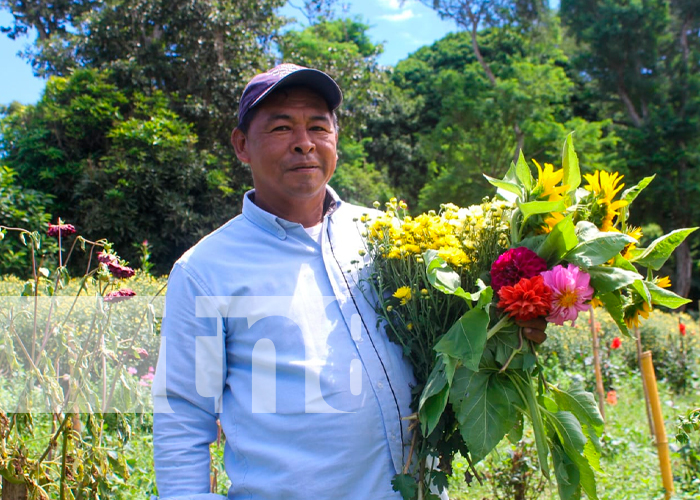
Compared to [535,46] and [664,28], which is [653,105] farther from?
[535,46]

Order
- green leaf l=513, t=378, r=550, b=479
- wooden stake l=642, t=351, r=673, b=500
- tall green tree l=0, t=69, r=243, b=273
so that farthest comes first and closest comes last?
tall green tree l=0, t=69, r=243, b=273, wooden stake l=642, t=351, r=673, b=500, green leaf l=513, t=378, r=550, b=479

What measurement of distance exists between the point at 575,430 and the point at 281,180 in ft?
3.22

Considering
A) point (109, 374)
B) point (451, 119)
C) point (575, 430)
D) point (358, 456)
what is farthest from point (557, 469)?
point (451, 119)

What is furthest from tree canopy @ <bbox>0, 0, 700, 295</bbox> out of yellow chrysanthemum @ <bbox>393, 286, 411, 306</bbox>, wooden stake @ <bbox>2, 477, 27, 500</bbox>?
yellow chrysanthemum @ <bbox>393, 286, 411, 306</bbox>

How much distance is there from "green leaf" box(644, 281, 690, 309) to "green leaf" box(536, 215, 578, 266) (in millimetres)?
270

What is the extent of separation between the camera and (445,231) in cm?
151

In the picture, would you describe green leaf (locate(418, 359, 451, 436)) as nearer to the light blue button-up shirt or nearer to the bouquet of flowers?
the bouquet of flowers

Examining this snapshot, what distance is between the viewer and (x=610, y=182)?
4.68 feet

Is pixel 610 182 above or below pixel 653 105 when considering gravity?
below

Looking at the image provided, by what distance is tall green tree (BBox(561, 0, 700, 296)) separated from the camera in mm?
17656

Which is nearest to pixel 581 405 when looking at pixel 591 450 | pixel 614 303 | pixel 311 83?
pixel 591 450

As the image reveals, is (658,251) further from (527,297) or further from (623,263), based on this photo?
(527,297)

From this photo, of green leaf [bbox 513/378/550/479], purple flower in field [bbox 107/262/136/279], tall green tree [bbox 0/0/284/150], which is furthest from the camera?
tall green tree [bbox 0/0/284/150]

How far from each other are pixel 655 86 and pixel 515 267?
20347mm
